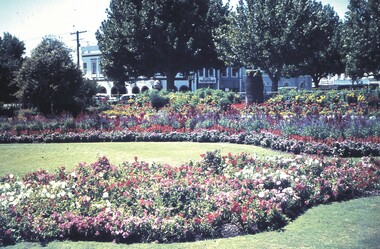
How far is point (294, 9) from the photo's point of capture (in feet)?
97.6

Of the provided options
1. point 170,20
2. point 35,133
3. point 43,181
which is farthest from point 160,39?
point 43,181

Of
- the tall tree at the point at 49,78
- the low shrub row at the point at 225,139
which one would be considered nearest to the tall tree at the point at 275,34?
the tall tree at the point at 49,78

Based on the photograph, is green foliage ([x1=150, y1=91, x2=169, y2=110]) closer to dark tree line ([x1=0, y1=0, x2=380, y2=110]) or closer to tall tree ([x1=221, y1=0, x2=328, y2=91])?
dark tree line ([x1=0, y1=0, x2=380, y2=110])

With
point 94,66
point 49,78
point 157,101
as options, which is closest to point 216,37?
point 157,101

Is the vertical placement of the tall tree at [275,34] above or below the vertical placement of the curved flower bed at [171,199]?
above

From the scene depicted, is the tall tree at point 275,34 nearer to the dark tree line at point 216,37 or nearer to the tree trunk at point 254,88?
the dark tree line at point 216,37

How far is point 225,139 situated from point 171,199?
805 cm

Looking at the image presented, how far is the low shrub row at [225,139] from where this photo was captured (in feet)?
33.4

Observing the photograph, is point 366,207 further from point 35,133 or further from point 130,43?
point 130,43

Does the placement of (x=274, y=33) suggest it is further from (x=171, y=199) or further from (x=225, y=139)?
(x=171, y=199)

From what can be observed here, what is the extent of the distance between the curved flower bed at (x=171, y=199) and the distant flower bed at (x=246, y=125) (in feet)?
8.31

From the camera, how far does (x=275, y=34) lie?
30609mm

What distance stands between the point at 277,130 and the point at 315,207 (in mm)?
6505

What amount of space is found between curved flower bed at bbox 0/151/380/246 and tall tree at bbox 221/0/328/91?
76.9 feet
